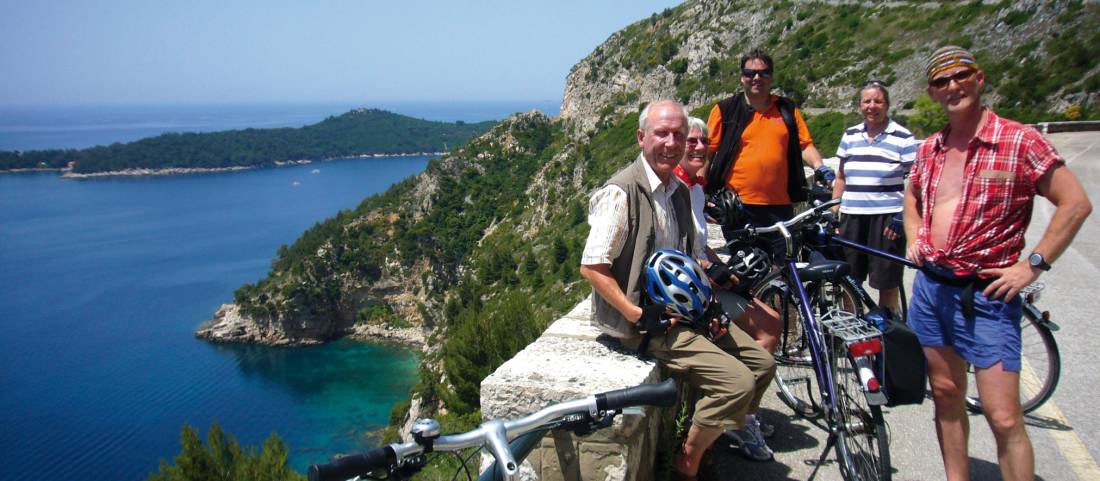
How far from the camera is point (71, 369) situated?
67375 millimetres

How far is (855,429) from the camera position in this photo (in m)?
2.83

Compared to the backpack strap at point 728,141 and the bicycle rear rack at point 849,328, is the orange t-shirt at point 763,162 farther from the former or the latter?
the bicycle rear rack at point 849,328

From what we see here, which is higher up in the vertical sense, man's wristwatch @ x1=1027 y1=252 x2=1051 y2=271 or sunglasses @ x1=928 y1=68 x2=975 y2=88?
sunglasses @ x1=928 y1=68 x2=975 y2=88

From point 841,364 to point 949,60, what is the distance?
136 cm

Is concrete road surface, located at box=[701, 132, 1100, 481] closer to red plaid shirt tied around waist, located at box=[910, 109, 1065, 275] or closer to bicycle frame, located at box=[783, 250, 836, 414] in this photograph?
bicycle frame, located at box=[783, 250, 836, 414]

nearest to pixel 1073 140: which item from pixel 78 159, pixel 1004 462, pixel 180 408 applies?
pixel 1004 462

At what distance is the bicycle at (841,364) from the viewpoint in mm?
2664

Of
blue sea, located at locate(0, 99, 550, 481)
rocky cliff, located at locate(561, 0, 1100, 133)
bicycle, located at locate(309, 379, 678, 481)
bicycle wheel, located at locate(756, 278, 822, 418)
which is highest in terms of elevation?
rocky cliff, located at locate(561, 0, 1100, 133)

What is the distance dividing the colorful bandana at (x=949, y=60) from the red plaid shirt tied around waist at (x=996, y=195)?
0.76 ft

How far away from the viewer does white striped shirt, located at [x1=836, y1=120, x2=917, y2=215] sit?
13.9 feet

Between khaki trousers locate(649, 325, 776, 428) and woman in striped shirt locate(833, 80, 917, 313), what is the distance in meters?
1.96

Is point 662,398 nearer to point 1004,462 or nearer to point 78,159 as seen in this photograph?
point 1004,462

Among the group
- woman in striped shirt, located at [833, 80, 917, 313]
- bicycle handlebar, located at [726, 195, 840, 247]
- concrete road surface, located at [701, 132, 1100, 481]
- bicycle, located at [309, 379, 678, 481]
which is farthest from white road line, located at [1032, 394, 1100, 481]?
bicycle, located at [309, 379, 678, 481]

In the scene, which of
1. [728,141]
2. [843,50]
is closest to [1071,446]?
[728,141]
